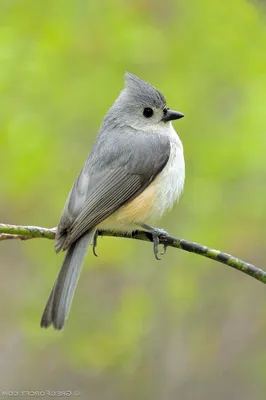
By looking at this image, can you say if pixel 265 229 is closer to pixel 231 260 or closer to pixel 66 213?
pixel 66 213

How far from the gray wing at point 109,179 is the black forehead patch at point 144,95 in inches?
7.7

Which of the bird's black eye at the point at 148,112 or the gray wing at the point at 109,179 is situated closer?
the gray wing at the point at 109,179

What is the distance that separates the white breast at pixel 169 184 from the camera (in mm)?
3818

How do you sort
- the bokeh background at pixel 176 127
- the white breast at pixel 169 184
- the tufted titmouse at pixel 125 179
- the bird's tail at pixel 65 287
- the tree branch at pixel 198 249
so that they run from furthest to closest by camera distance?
1. the bokeh background at pixel 176 127
2. the white breast at pixel 169 184
3. the tufted titmouse at pixel 125 179
4. the bird's tail at pixel 65 287
5. the tree branch at pixel 198 249

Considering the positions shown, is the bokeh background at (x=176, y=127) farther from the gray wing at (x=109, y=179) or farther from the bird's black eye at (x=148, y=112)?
the gray wing at (x=109, y=179)

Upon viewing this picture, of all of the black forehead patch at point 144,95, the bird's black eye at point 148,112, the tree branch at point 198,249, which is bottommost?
the tree branch at point 198,249

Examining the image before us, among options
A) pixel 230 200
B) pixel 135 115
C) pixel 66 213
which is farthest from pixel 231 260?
pixel 230 200

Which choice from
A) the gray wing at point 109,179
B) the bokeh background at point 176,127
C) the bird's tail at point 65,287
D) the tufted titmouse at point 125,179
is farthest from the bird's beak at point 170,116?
the bird's tail at point 65,287

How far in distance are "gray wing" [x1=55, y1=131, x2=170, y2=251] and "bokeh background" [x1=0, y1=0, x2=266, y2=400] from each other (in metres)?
1.02

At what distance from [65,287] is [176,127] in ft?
7.43

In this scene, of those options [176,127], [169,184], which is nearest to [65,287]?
[169,184]

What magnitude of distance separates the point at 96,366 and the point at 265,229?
1545mm

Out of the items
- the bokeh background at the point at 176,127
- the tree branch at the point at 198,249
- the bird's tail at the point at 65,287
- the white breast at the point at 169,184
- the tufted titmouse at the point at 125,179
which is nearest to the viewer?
the tree branch at the point at 198,249

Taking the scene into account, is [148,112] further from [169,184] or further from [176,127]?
[176,127]
